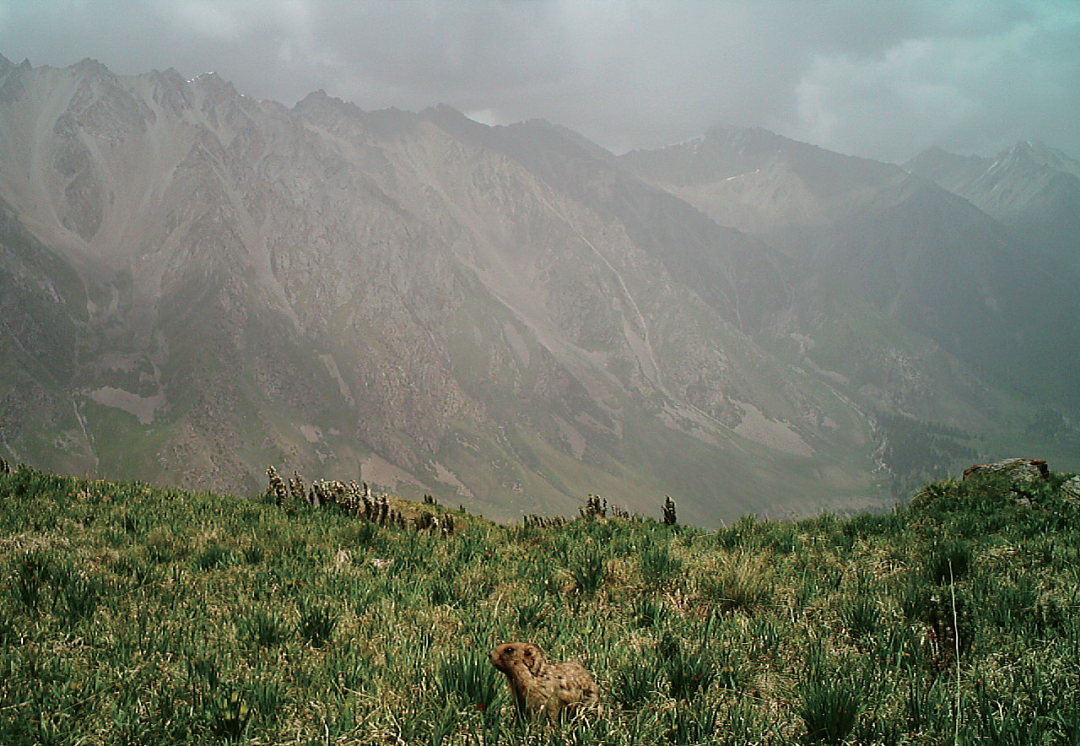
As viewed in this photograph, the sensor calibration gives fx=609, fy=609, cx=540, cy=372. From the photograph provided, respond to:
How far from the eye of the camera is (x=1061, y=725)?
312cm

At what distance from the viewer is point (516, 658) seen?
3.70 m

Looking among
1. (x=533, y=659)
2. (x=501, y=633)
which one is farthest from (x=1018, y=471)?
(x=533, y=659)

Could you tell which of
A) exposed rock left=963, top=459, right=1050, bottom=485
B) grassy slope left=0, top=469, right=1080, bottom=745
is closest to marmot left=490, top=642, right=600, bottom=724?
grassy slope left=0, top=469, right=1080, bottom=745

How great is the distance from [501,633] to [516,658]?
131 centimetres

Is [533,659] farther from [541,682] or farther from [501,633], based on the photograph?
[501,633]

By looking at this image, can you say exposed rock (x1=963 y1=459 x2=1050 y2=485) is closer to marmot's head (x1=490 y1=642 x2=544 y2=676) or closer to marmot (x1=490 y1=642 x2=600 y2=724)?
marmot (x1=490 y1=642 x2=600 y2=724)

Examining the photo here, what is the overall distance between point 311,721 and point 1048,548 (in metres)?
8.14

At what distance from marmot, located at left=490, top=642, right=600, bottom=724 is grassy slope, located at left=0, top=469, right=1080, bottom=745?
5.9 inches

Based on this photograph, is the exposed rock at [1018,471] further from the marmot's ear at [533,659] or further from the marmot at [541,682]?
the marmot's ear at [533,659]

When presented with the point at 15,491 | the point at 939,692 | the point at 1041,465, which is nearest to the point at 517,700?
the point at 939,692

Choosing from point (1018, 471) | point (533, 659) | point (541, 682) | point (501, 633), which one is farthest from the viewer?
point (1018, 471)

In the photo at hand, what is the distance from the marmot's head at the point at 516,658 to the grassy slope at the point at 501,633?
7.1 inches

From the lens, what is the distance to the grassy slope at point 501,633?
3.42 metres

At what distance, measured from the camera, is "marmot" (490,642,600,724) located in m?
3.52
